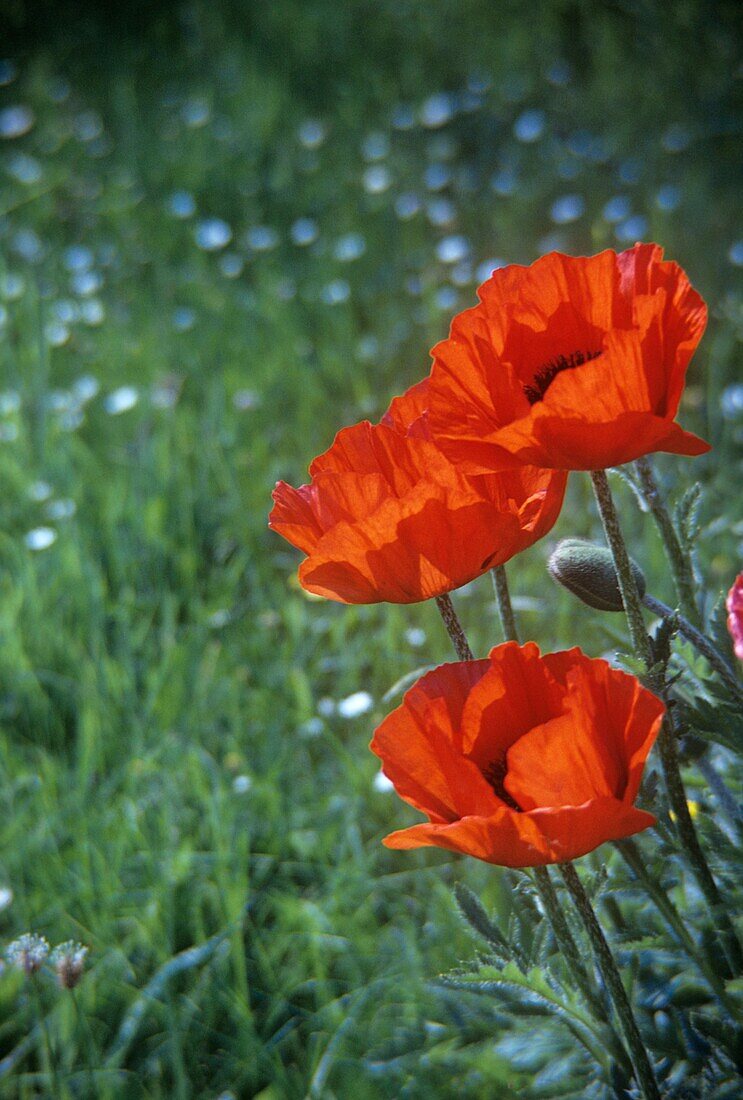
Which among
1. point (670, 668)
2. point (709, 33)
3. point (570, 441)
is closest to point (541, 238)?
point (709, 33)

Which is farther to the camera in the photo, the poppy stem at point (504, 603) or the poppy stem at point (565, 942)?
the poppy stem at point (504, 603)

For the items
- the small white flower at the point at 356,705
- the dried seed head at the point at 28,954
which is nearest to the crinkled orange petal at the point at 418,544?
the dried seed head at the point at 28,954

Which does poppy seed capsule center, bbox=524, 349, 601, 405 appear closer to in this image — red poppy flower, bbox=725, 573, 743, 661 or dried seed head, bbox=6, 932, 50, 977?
red poppy flower, bbox=725, 573, 743, 661

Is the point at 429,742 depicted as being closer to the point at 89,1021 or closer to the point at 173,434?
the point at 89,1021

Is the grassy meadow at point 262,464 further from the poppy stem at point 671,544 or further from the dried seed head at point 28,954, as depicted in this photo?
the dried seed head at point 28,954

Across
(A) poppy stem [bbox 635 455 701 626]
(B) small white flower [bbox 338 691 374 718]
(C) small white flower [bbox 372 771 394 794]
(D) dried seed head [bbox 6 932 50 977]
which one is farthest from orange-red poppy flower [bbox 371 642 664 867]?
(B) small white flower [bbox 338 691 374 718]

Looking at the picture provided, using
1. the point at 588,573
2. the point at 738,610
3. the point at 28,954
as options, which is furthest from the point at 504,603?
the point at 28,954
